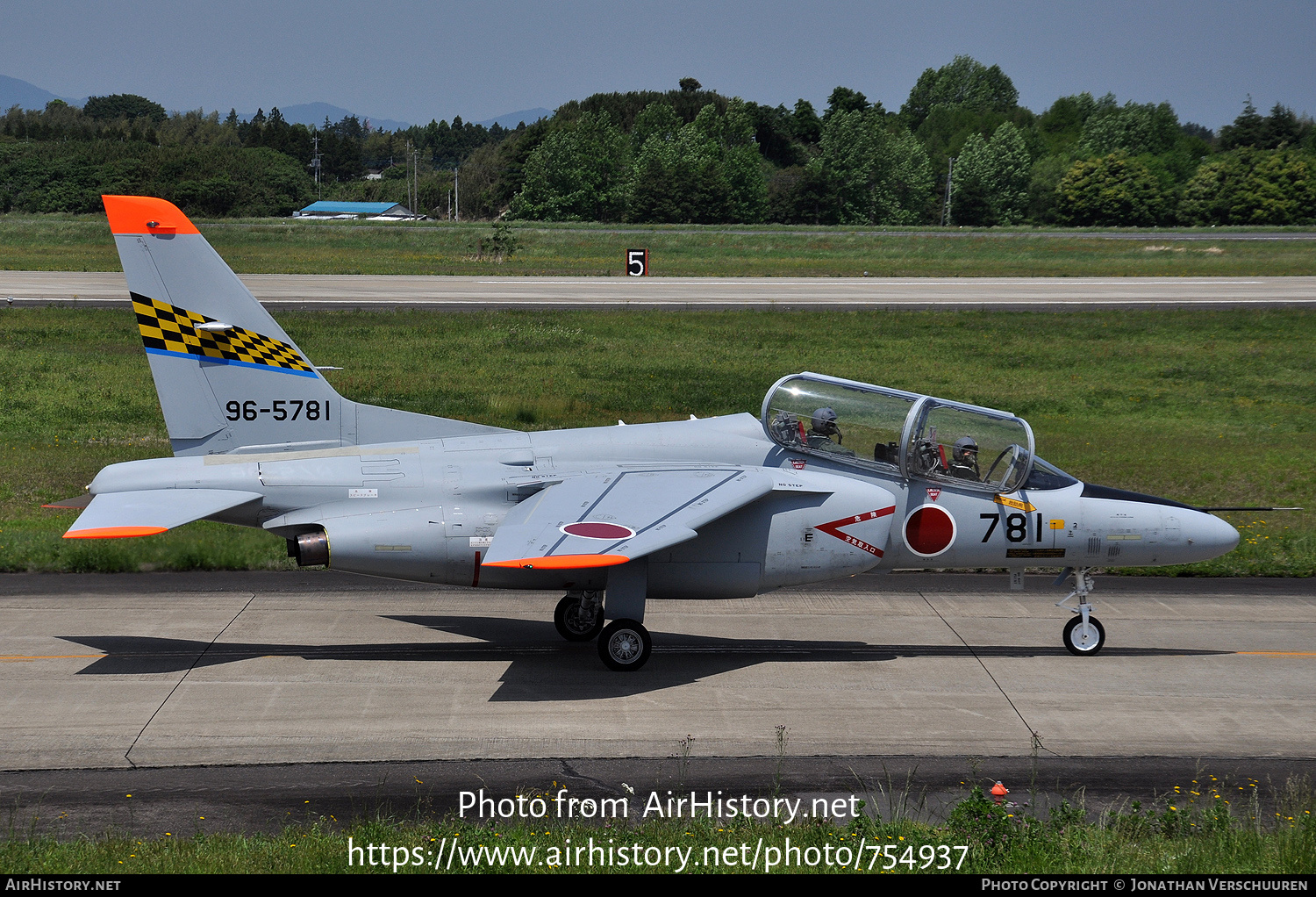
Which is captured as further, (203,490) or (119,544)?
(119,544)

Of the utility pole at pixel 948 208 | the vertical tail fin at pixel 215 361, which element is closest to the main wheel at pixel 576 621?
the vertical tail fin at pixel 215 361

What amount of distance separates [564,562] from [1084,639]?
22.2 ft

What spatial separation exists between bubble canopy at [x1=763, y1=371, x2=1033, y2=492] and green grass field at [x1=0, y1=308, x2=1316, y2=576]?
673cm

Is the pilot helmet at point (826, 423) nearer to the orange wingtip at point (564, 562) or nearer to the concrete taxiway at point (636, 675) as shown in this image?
the concrete taxiway at point (636, 675)

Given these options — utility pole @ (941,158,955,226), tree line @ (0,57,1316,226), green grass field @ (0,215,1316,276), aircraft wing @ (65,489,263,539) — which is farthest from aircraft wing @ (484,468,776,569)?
utility pole @ (941,158,955,226)

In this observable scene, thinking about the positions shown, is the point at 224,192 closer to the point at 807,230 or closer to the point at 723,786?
the point at 807,230

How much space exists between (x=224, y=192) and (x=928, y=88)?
125518 millimetres

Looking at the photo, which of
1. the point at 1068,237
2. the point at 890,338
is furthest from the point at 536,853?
the point at 1068,237

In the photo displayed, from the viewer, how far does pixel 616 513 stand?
11984mm

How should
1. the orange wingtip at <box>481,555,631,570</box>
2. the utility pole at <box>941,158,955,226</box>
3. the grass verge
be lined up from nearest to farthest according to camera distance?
the grass verge → the orange wingtip at <box>481,555,631,570</box> → the utility pole at <box>941,158,955,226</box>

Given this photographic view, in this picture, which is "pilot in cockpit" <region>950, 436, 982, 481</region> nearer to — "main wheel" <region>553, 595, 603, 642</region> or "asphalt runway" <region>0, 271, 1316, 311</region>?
"main wheel" <region>553, 595, 603, 642</region>

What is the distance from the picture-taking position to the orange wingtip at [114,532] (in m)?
11.5

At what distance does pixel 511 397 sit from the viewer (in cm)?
2853

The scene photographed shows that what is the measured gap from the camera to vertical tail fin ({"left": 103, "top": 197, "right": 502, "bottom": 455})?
13.4 m
